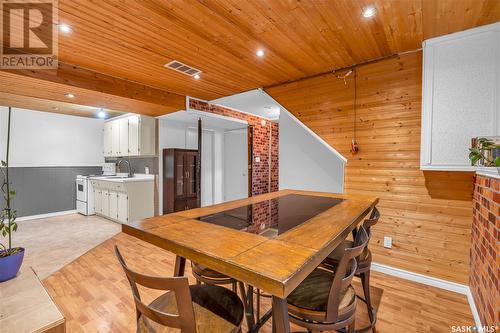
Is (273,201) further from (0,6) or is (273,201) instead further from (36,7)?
(0,6)

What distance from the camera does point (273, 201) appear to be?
7.09 feet

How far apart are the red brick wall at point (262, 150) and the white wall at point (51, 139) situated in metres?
3.70

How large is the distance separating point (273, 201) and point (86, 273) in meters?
2.37

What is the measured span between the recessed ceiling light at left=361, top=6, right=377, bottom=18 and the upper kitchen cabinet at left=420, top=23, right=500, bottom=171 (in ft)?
2.75

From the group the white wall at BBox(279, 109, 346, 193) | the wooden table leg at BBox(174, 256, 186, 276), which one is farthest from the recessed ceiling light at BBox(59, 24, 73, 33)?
the white wall at BBox(279, 109, 346, 193)

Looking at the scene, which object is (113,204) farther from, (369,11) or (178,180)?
(369,11)

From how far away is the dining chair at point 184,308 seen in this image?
0.80 metres

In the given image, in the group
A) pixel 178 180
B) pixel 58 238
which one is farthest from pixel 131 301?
pixel 178 180

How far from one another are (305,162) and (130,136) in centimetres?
376

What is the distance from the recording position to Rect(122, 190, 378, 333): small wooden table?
0.83 metres

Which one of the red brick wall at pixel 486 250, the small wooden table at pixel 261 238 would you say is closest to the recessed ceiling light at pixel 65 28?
the small wooden table at pixel 261 238

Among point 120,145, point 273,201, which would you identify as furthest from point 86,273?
point 120,145

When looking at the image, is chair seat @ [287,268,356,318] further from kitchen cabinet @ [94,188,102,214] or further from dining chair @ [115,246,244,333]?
kitchen cabinet @ [94,188,102,214]

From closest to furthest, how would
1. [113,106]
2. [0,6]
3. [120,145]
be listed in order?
[0,6] → [113,106] → [120,145]
